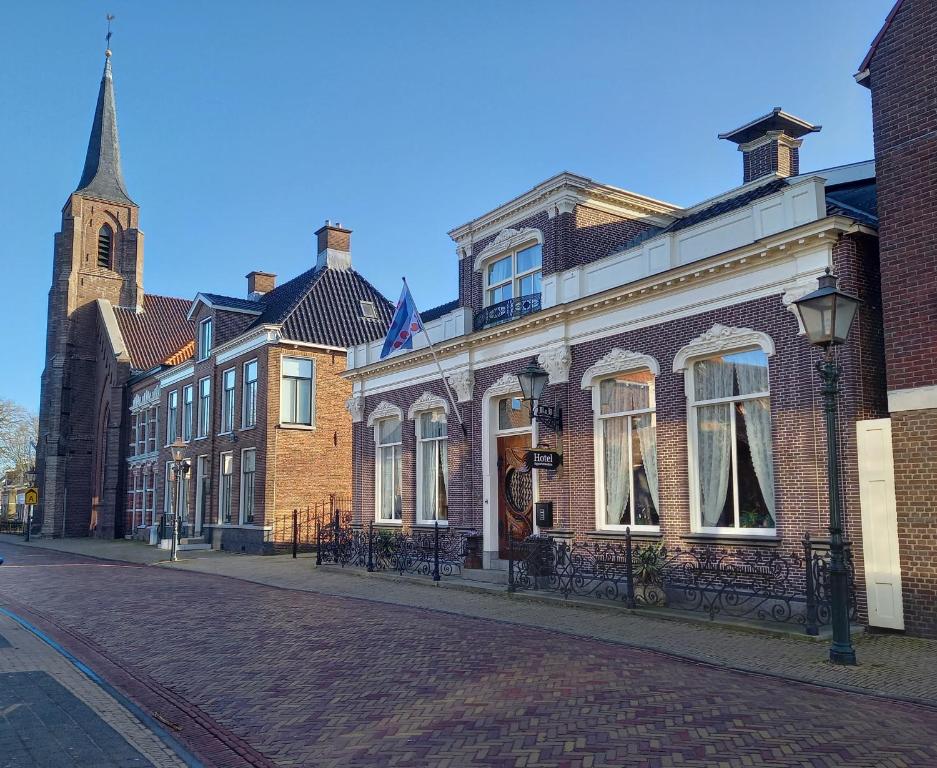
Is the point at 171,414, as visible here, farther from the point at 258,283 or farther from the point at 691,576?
the point at 691,576

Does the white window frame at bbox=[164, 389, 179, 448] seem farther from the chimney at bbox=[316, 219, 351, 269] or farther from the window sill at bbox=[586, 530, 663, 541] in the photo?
the window sill at bbox=[586, 530, 663, 541]

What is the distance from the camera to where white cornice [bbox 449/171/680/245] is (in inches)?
681

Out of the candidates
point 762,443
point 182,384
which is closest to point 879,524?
point 762,443

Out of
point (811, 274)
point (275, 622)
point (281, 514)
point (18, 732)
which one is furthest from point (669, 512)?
point (281, 514)

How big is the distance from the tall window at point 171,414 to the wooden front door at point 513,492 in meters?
22.5

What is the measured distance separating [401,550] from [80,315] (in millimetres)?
35046

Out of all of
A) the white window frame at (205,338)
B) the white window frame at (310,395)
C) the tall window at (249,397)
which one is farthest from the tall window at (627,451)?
the white window frame at (205,338)

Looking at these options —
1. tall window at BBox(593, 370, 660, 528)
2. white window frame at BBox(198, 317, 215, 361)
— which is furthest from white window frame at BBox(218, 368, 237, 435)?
tall window at BBox(593, 370, 660, 528)

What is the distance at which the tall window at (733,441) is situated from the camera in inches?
492

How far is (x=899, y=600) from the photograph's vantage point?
33.7ft

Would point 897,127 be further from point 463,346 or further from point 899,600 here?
point 463,346

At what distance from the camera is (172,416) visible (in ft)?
121

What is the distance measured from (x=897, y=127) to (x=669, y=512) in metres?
6.72

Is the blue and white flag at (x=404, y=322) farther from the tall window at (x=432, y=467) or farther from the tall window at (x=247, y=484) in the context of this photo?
the tall window at (x=247, y=484)
